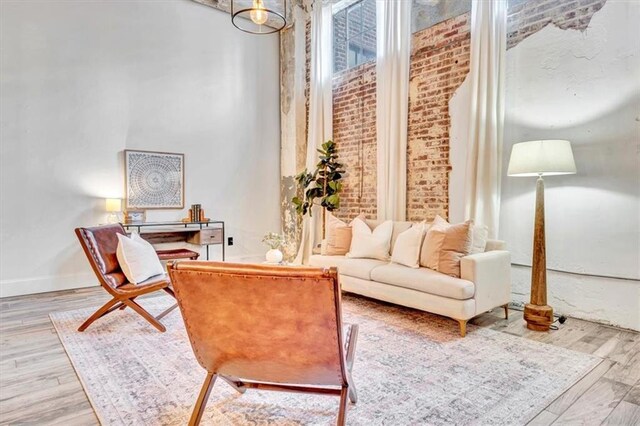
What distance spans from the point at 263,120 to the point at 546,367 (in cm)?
513

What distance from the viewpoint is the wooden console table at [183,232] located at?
4.69 m

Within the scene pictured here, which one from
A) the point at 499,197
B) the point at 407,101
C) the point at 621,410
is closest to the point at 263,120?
the point at 407,101

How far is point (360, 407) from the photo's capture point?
1.85 metres

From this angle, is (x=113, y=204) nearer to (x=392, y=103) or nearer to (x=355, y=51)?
(x=392, y=103)

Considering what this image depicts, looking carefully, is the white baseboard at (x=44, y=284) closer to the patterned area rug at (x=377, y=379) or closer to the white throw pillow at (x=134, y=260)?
the patterned area rug at (x=377, y=379)

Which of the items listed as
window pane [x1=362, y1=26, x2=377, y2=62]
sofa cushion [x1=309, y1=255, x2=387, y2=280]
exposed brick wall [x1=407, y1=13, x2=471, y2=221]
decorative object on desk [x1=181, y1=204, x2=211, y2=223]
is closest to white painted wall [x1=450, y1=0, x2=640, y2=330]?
exposed brick wall [x1=407, y1=13, x2=471, y2=221]

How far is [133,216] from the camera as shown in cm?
462

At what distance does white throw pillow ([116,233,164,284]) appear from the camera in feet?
9.99

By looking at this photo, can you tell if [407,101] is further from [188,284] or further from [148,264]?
[188,284]

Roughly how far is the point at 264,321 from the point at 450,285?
6.24 feet

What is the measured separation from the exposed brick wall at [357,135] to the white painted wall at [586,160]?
5.86 ft

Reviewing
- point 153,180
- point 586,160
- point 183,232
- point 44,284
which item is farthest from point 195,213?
point 586,160

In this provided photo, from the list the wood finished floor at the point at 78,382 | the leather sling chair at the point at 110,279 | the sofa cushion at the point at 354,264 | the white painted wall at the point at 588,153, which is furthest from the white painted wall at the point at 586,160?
the leather sling chair at the point at 110,279

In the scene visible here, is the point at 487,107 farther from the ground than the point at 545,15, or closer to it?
closer to it
